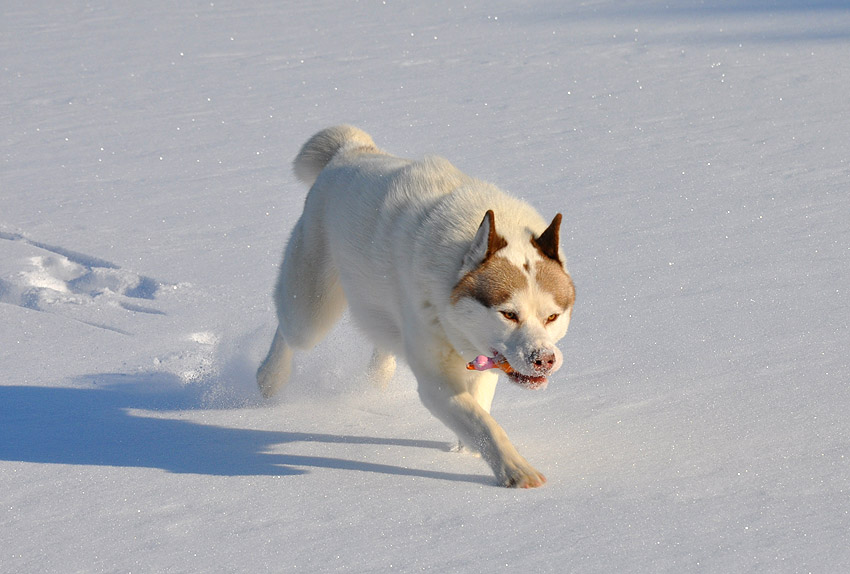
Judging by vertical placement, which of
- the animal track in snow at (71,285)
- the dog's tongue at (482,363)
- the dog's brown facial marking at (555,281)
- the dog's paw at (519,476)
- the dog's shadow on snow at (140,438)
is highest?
the dog's brown facial marking at (555,281)

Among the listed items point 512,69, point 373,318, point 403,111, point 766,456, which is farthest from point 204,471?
point 512,69

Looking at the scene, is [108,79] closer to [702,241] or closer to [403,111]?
[403,111]

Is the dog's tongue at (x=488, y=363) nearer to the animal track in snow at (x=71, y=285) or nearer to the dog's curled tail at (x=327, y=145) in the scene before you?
the dog's curled tail at (x=327, y=145)

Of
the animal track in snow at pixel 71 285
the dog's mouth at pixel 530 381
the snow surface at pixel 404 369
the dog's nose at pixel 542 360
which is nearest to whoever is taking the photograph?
the snow surface at pixel 404 369

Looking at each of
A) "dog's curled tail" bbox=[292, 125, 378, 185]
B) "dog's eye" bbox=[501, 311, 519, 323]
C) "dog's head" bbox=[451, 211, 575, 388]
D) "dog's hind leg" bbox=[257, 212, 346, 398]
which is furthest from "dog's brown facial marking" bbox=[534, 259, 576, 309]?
"dog's curled tail" bbox=[292, 125, 378, 185]

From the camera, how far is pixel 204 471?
3.34m

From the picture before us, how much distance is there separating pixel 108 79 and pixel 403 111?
384cm

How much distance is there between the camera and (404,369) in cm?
484

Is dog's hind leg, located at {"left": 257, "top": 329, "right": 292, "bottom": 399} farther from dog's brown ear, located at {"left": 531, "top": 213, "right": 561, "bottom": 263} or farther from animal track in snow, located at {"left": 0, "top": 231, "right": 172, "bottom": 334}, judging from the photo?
dog's brown ear, located at {"left": 531, "top": 213, "right": 561, "bottom": 263}

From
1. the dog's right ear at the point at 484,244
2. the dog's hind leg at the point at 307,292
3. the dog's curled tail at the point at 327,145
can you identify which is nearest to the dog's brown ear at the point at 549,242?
the dog's right ear at the point at 484,244

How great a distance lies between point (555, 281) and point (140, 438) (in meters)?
1.71

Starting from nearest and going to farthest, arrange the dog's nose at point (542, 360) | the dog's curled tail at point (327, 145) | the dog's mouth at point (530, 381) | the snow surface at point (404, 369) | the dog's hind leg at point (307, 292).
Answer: the snow surface at point (404, 369), the dog's nose at point (542, 360), the dog's mouth at point (530, 381), the dog's hind leg at point (307, 292), the dog's curled tail at point (327, 145)

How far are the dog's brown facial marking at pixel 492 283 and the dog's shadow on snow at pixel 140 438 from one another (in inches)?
25.0

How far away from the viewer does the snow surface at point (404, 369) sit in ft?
9.16
